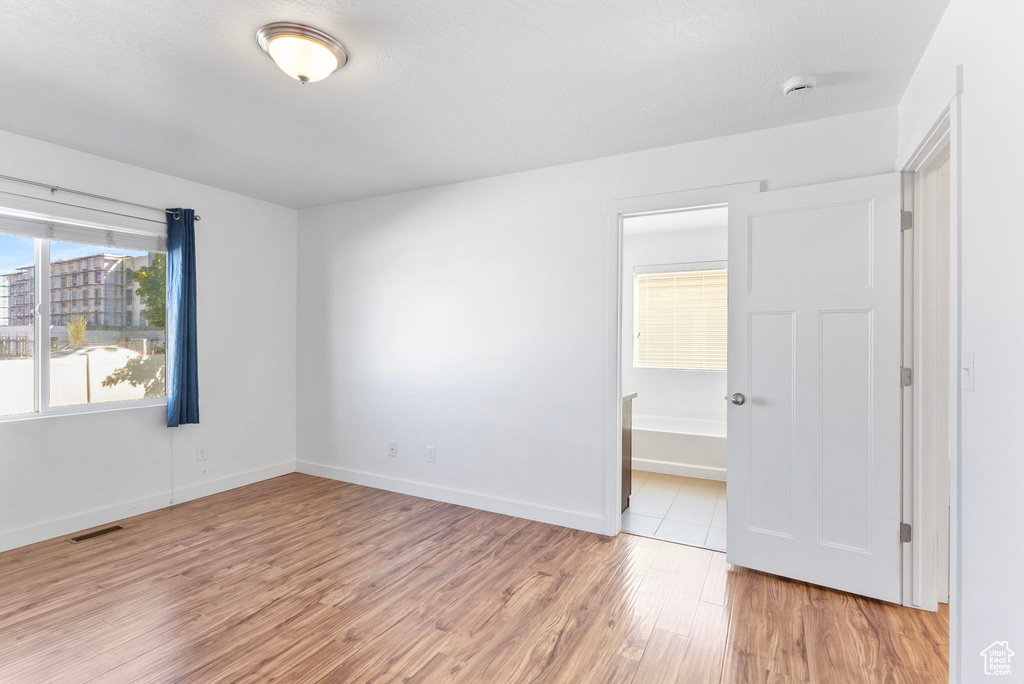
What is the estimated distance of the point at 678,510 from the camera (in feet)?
12.7

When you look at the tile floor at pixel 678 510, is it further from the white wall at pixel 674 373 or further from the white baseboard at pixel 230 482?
the white baseboard at pixel 230 482

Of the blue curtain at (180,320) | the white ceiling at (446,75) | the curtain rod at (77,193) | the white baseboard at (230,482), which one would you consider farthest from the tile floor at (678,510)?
the curtain rod at (77,193)

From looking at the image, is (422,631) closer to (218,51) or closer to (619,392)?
(619,392)

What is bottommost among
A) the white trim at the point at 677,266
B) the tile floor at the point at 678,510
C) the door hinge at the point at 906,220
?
the tile floor at the point at 678,510

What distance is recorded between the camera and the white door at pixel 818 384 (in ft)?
8.22

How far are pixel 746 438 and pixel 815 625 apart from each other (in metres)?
0.94

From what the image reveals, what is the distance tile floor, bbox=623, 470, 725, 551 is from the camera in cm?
338

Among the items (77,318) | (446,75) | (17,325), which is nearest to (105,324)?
(77,318)

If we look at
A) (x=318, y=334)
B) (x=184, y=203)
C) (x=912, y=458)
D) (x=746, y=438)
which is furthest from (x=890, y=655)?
(x=184, y=203)

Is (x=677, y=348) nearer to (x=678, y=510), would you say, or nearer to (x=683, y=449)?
(x=683, y=449)

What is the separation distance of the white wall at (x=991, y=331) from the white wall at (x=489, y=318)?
130 centimetres

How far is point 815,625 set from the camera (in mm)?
2303

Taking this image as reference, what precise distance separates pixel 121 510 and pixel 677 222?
5.39 metres

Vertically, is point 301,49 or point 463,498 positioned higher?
point 301,49
